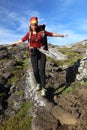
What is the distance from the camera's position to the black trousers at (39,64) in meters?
19.1

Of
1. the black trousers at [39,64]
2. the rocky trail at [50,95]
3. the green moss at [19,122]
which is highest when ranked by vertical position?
the black trousers at [39,64]

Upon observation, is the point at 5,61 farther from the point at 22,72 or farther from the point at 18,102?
the point at 18,102

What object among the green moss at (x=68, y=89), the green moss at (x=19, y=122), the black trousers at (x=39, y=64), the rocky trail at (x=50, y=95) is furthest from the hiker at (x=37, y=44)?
the green moss at (x=19, y=122)

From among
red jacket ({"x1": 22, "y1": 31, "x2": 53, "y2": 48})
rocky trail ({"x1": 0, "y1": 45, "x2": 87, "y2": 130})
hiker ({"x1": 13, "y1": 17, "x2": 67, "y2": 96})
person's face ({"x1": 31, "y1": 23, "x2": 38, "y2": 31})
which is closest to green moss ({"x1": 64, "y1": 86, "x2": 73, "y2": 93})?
rocky trail ({"x1": 0, "y1": 45, "x2": 87, "y2": 130})

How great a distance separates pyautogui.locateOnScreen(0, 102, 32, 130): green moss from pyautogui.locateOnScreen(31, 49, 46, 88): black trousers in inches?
95.0

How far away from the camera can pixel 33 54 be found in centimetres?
1933

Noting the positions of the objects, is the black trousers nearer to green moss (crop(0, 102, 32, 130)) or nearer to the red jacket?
the red jacket

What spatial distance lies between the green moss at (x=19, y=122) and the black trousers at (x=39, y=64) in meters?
2.41

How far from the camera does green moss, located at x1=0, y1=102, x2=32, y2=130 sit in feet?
55.5

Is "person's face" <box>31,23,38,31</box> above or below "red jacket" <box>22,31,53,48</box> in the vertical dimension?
above

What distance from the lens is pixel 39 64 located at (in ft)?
63.9

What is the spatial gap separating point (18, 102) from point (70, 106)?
435 centimetres

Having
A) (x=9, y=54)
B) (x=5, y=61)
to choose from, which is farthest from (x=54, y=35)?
(x=9, y=54)

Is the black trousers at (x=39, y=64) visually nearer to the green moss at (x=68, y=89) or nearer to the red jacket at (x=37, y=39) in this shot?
the red jacket at (x=37, y=39)
